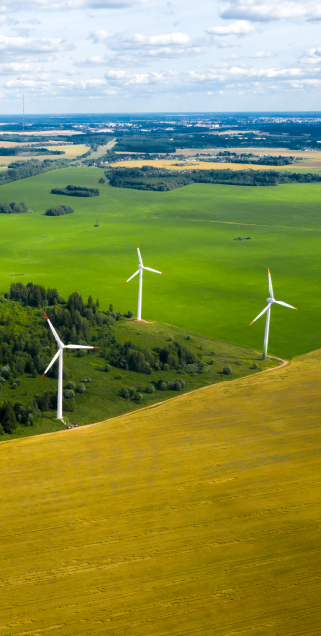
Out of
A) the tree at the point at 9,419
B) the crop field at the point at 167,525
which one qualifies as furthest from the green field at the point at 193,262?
the tree at the point at 9,419

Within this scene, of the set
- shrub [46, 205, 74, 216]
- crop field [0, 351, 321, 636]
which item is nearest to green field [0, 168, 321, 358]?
shrub [46, 205, 74, 216]

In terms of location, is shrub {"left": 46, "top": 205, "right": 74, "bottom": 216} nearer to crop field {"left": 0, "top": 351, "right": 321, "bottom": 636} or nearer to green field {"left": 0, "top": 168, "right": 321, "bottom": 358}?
green field {"left": 0, "top": 168, "right": 321, "bottom": 358}

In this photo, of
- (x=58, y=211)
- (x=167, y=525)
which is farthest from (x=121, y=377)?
(x=58, y=211)

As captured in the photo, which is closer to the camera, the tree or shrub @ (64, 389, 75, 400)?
the tree

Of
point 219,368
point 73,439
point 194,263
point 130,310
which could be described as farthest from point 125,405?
point 194,263

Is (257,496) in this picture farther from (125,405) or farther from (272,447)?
(125,405)

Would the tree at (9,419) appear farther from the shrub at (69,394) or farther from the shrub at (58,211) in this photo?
the shrub at (58,211)
